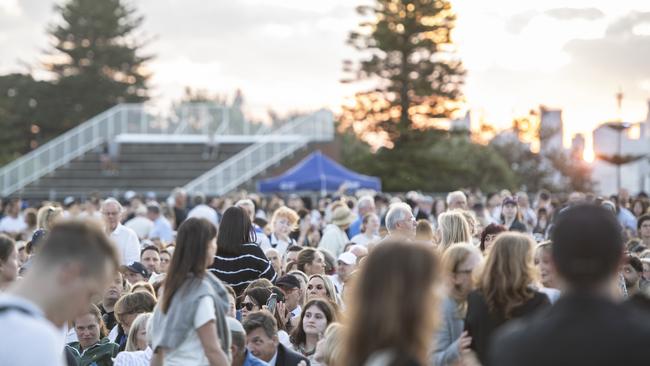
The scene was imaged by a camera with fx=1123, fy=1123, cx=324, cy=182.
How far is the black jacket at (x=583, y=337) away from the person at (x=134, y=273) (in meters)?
8.01

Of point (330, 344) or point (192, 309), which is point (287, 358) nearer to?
point (330, 344)

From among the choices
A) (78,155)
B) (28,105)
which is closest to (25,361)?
(78,155)

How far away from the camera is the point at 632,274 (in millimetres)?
9805

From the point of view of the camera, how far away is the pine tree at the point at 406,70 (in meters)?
52.0

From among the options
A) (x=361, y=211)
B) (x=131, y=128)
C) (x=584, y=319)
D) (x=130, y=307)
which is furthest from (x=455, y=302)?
(x=131, y=128)

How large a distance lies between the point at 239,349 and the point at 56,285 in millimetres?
3167

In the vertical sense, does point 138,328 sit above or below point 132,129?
below

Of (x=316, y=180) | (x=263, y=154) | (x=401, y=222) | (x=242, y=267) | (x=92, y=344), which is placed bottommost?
(x=92, y=344)

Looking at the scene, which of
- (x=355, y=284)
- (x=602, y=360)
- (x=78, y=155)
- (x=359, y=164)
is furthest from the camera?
(x=359, y=164)

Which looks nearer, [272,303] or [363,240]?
[272,303]

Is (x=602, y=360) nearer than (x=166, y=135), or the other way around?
(x=602, y=360)

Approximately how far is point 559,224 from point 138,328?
4.93m

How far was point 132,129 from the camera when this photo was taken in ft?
156

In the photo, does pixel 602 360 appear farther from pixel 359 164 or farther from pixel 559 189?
pixel 559 189
